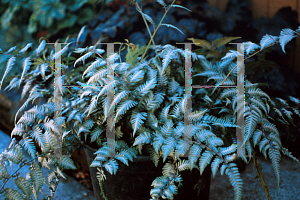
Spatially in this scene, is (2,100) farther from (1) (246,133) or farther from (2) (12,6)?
(1) (246,133)

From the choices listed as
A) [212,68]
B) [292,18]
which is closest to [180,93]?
→ [212,68]

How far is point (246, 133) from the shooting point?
0.78m

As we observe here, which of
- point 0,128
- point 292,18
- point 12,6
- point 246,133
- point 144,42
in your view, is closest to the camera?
point 246,133

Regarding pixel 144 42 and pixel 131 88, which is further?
pixel 144 42

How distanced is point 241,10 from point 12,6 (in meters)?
1.98

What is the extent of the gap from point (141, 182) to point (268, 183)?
97 cm

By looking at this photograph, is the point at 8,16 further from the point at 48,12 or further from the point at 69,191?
the point at 69,191

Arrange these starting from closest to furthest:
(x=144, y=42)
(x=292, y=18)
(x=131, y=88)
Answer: (x=131, y=88) < (x=144, y=42) < (x=292, y=18)

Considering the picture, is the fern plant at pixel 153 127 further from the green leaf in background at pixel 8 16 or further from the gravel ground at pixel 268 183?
the green leaf in background at pixel 8 16

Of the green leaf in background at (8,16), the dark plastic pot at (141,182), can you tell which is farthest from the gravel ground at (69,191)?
the green leaf in background at (8,16)

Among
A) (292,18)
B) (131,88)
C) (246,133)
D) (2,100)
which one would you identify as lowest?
(2,100)

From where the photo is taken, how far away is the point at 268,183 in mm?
1529

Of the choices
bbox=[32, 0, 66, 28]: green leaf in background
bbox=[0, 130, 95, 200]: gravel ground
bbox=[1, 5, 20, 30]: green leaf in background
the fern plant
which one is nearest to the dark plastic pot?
the fern plant

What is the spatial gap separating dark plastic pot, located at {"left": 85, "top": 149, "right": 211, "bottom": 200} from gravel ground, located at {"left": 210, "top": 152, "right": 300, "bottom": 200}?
53 cm
